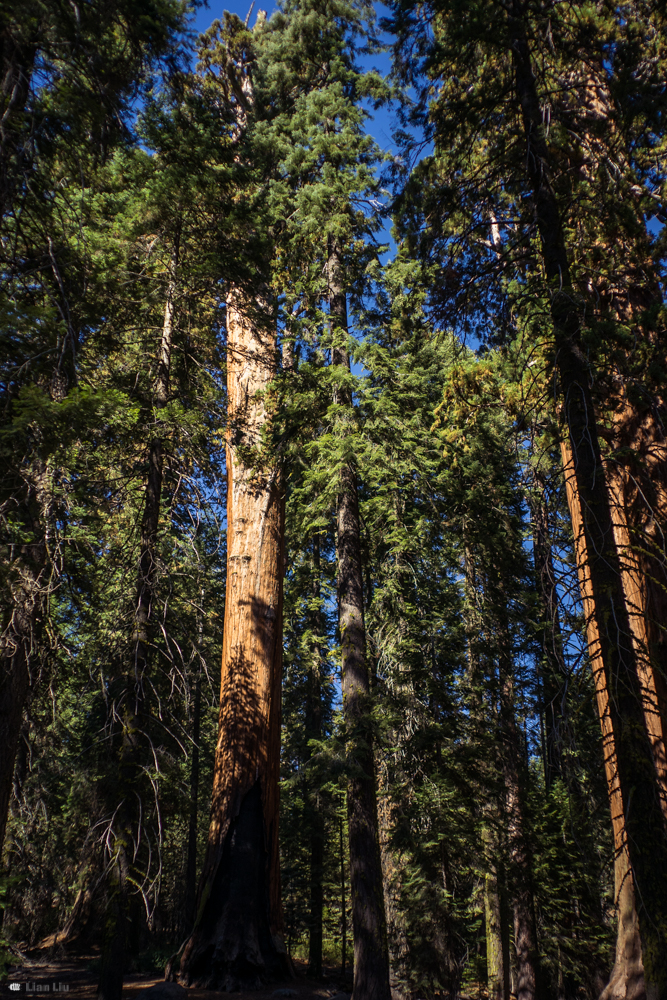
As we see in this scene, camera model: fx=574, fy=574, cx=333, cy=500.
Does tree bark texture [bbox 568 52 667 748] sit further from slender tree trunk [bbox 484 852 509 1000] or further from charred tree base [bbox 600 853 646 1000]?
slender tree trunk [bbox 484 852 509 1000]

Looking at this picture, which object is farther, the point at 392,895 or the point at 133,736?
the point at 392,895

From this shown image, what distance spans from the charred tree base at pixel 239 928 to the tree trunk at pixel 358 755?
112 centimetres

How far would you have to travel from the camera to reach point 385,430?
9391 millimetres

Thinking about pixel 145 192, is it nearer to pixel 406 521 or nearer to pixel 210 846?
pixel 406 521

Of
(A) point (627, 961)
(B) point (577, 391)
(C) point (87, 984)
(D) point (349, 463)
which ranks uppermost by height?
(D) point (349, 463)

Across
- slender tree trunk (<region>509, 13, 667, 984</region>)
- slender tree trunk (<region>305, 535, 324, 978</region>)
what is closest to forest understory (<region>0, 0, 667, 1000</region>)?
slender tree trunk (<region>509, 13, 667, 984</region>)

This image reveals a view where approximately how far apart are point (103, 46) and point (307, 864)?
17454 mm

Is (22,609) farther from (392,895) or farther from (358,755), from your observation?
(392,895)

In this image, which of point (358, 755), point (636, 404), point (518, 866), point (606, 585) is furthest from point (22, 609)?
point (518, 866)

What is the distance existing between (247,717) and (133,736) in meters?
2.23

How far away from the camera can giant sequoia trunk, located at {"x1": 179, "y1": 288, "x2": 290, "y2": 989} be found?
6781 millimetres

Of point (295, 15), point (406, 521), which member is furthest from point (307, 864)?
point (295, 15)

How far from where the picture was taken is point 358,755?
701cm

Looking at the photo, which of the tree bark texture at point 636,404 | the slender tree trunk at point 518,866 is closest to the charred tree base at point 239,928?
the slender tree trunk at point 518,866
